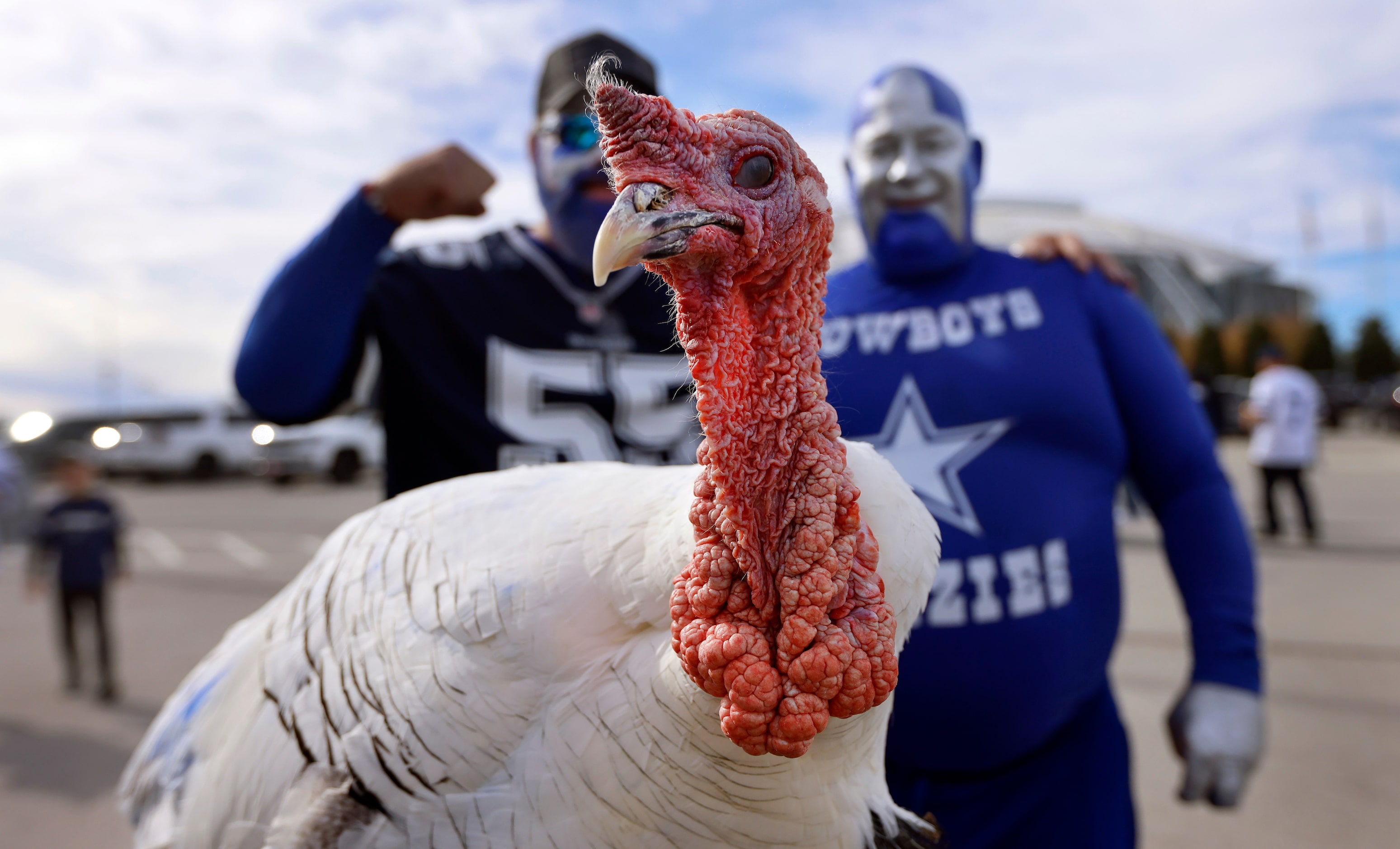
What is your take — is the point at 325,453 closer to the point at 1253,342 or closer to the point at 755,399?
the point at 755,399

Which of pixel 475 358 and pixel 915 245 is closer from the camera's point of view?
pixel 915 245

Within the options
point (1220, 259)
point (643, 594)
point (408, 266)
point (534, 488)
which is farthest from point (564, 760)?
point (1220, 259)

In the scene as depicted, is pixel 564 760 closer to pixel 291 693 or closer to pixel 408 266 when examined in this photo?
pixel 291 693

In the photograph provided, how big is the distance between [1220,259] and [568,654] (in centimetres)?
5650

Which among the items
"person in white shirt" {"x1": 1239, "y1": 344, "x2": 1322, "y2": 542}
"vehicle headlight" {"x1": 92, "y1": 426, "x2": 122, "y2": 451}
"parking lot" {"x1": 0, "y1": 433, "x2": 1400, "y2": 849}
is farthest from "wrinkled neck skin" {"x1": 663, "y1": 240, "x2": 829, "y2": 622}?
"vehicle headlight" {"x1": 92, "y1": 426, "x2": 122, "y2": 451}

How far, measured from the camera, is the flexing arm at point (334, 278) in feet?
5.78

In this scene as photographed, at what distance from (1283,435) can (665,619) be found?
920 centimetres

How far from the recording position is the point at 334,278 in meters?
1.78

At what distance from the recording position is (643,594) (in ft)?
3.74

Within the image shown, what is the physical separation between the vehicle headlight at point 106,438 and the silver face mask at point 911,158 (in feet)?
82.5

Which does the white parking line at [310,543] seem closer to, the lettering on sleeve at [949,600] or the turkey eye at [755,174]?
the lettering on sleeve at [949,600]

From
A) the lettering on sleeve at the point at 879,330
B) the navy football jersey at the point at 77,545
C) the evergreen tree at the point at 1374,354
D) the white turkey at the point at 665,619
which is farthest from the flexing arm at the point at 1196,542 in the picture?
the evergreen tree at the point at 1374,354

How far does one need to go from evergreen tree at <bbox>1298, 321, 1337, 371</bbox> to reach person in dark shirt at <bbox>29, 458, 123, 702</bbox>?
39.8 meters

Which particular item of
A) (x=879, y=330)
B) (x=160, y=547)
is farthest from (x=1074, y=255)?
(x=160, y=547)
